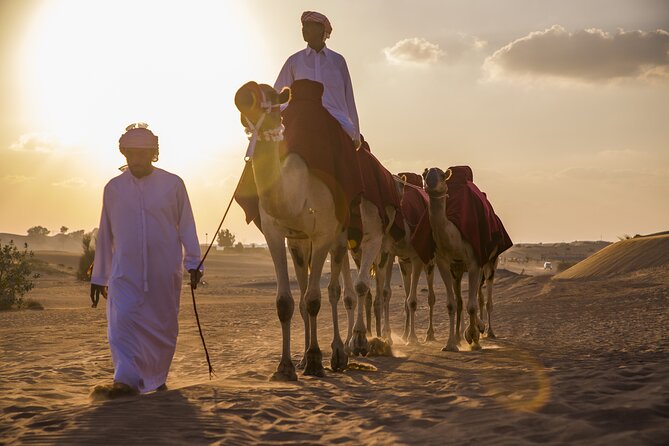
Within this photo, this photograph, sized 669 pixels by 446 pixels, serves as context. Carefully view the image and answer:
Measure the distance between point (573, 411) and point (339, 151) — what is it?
12.9 ft

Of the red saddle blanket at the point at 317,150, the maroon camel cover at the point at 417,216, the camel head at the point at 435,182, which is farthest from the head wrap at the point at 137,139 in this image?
the maroon camel cover at the point at 417,216

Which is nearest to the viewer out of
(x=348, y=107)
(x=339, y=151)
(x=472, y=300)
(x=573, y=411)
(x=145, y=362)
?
(x=573, y=411)

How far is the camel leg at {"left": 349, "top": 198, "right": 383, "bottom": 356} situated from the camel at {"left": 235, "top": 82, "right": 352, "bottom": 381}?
38.7 inches

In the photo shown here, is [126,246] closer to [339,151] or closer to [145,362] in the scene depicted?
[145,362]

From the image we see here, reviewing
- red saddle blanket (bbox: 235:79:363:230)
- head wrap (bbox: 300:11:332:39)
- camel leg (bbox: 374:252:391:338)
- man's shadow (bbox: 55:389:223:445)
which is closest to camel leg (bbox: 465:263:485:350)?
camel leg (bbox: 374:252:391:338)

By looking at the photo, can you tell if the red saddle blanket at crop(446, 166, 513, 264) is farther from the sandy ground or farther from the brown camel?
the sandy ground

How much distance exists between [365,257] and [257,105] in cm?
328

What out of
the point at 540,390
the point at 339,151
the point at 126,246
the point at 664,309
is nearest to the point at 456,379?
the point at 540,390

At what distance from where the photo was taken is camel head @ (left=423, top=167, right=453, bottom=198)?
10.4m

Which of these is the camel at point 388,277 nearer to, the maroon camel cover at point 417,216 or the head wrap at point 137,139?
the maroon camel cover at point 417,216

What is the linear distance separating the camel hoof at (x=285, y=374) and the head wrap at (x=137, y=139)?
2436 millimetres

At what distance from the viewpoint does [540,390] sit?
6.08 m

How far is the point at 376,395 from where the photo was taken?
21.1ft

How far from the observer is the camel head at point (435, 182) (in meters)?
10.4
